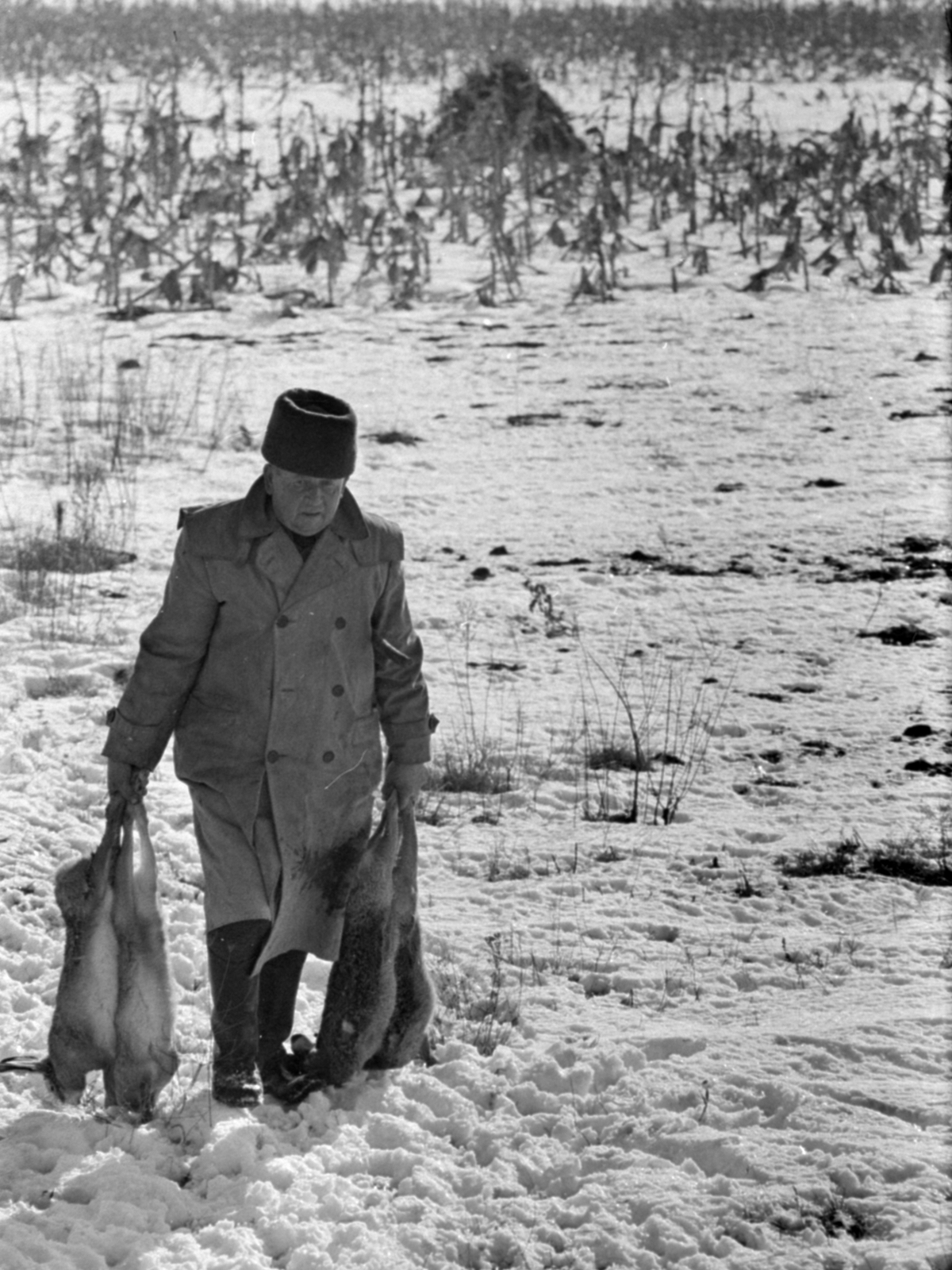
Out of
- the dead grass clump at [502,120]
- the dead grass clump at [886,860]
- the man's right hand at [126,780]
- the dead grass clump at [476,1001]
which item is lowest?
the dead grass clump at [476,1001]

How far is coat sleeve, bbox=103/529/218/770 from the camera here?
309cm

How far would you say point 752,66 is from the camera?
2345 centimetres

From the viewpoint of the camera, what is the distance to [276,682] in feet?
10.2

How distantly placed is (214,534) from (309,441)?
10.4 inches

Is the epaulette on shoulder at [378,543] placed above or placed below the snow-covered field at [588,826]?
above

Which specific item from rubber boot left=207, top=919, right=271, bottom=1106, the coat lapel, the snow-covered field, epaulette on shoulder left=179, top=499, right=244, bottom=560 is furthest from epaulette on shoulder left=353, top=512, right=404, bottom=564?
the snow-covered field

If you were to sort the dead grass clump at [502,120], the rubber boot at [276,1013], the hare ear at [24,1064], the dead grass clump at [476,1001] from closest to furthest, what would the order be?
the hare ear at [24,1064], the rubber boot at [276,1013], the dead grass clump at [476,1001], the dead grass clump at [502,120]

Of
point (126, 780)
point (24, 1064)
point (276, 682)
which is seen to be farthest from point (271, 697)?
point (24, 1064)

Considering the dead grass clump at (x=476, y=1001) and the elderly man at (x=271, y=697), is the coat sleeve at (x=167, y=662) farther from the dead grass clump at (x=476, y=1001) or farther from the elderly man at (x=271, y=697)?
the dead grass clump at (x=476, y=1001)

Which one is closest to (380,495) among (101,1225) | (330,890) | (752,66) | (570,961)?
(570,961)

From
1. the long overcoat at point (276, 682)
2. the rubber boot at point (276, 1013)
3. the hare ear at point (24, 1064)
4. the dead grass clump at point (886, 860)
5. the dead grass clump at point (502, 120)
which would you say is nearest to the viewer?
the long overcoat at point (276, 682)

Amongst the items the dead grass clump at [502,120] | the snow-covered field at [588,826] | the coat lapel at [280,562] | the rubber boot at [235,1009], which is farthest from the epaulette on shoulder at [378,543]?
the dead grass clump at [502,120]

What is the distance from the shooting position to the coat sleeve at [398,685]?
3.27m

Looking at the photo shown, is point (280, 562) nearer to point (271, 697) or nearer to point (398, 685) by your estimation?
point (271, 697)
